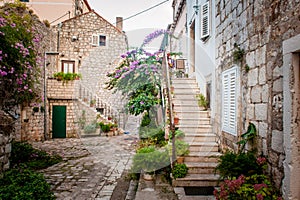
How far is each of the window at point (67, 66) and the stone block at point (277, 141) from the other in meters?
11.6

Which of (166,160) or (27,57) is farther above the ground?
(27,57)

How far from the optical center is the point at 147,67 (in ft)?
22.7

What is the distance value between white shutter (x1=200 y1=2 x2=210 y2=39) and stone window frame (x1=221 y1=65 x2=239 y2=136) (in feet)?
5.55

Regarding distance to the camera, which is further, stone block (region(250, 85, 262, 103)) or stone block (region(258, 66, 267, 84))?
stone block (region(250, 85, 262, 103))

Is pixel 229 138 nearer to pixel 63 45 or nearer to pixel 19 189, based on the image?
pixel 19 189

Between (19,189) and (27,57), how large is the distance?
3852 mm

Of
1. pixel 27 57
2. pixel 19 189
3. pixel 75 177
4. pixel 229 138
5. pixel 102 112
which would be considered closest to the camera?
pixel 19 189

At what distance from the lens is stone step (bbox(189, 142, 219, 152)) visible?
4535 mm

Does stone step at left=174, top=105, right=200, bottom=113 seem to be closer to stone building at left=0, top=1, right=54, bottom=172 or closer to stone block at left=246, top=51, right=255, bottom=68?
stone block at left=246, top=51, right=255, bottom=68

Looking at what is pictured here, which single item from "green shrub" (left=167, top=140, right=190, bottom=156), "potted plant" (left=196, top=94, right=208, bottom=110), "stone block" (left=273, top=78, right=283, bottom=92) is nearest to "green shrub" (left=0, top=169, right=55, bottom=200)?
"green shrub" (left=167, top=140, right=190, bottom=156)

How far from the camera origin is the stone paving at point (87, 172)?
4008 mm

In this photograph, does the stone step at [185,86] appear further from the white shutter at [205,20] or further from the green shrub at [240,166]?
the green shrub at [240,166]

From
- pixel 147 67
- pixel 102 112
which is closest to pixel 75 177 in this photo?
pixel 147 67

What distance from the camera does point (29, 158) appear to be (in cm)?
599
